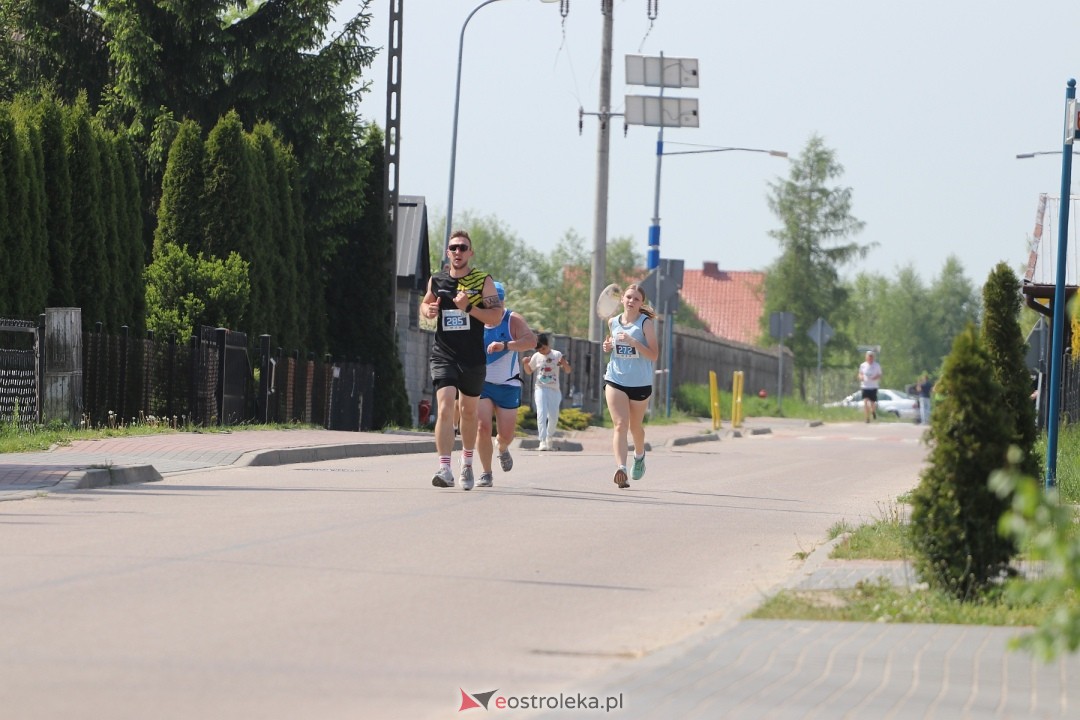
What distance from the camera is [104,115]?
108 feet

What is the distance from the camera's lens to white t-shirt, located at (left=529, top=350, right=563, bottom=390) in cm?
2480

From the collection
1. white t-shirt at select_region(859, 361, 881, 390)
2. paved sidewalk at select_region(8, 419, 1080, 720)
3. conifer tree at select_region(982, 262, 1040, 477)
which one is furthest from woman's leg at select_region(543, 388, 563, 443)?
white t-shirt at select_region(859, 361, 881, 390)

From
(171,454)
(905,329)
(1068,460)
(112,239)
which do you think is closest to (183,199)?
(112,239)

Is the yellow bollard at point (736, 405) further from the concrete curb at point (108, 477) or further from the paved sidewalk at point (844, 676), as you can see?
the paved sidewalk at point (844, 676)

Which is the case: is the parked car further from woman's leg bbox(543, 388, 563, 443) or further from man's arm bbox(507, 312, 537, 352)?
man's arm bbox(507, 312, 537, 352)

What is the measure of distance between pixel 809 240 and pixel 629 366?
75.0 metres

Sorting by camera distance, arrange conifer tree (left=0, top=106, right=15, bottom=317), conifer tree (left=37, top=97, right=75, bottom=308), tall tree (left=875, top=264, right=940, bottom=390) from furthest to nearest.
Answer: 1. tall tree (left=875, top=264, right=940, bottom=390)
2. conifer tree (left=37, top=97, right=75, bottom=308)
3. conifer tree (left=0, top=106, right=15, bottom=317)

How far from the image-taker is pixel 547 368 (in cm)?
2492

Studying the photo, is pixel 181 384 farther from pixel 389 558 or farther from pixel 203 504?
pixel 389 558

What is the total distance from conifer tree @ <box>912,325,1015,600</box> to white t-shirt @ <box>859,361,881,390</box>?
125 feet

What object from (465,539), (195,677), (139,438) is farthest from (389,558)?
(139,438)

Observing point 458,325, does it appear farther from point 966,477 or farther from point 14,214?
point 14,214

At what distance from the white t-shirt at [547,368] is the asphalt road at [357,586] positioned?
8224mm

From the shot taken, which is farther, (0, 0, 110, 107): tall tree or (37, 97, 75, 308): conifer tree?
(0, 0, 110, 107): tall tree
